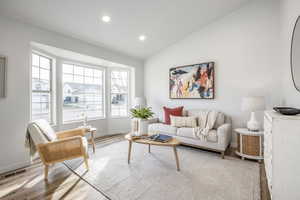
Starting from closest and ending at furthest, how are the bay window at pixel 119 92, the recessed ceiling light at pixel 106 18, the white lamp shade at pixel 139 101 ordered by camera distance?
the recessed ceiling light at pixel 106 18
the white lamp shade at pixel 139 101
the bay window at pixel 119 92

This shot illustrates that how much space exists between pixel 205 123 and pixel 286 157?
2008 mm

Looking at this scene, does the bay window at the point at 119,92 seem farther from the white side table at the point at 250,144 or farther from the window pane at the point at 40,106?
the white side table at the point at 250,144

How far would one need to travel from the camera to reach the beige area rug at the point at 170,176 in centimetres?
174

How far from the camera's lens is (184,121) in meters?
3.45

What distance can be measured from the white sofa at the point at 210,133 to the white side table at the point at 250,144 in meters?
0.26

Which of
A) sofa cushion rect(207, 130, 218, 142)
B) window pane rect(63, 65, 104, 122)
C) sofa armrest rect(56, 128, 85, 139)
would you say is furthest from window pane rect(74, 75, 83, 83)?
sofa cushion rect(207, 130, 218, 142)

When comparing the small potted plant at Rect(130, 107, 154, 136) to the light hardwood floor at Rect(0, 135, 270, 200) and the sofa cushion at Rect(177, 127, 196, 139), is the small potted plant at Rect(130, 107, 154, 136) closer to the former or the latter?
the sofa cushion at Rect(177, 127, 196, 139)

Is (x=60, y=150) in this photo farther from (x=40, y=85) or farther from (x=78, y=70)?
(x=78, y=70)

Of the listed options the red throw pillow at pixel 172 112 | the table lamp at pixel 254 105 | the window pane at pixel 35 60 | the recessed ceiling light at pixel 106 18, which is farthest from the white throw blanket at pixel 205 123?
the window pane at pixel 35 60

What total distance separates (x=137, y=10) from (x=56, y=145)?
9.06 ft

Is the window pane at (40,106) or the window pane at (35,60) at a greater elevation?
the window pane at (35,60)

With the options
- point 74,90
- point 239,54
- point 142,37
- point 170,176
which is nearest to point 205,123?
point 170,176

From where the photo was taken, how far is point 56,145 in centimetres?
209

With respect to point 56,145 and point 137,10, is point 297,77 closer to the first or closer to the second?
point 137,10
